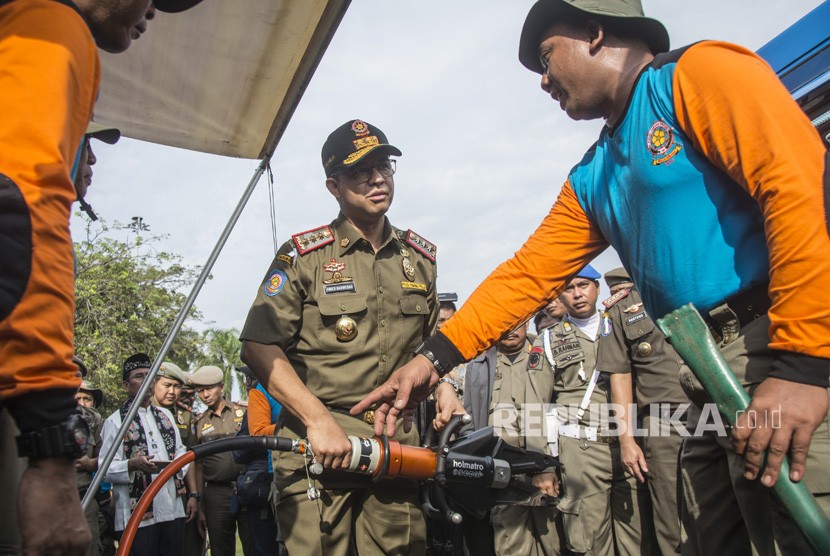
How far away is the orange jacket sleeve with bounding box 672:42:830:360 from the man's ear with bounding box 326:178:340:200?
204 centimetres

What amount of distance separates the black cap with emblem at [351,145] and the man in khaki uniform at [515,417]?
109 inches

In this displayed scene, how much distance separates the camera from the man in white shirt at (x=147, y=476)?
5809 millimetres

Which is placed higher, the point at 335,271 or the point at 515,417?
the point at 335,271

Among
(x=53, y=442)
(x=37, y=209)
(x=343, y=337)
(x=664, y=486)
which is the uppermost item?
(x=37, y=209)

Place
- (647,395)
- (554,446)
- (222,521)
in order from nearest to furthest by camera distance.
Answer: (647,395)
(554,446)
(222,521)

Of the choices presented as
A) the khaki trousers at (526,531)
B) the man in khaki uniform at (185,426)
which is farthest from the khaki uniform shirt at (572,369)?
the man in khaki uniform at (185,426)

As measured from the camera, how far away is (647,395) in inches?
197

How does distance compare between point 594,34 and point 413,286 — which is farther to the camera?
point 413,286

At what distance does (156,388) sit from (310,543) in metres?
5.94

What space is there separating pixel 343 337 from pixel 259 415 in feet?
9.40

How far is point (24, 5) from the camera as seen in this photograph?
1452mm

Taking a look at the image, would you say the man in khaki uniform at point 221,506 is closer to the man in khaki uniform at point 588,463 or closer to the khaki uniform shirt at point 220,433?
the khaki uniform shirt at point 220,433

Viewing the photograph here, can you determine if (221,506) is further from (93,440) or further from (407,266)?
(407,266)

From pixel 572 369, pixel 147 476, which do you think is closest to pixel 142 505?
pixel 147 476
